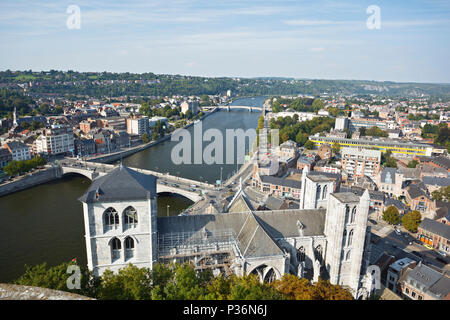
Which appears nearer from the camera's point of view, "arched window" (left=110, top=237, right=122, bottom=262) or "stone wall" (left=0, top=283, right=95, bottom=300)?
"stone wall" (left=0, top=283, right=95, bottom=300)

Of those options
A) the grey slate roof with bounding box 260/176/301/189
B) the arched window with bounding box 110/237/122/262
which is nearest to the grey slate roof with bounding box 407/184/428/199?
the grey slate roof with bounding box 260/176/301/189

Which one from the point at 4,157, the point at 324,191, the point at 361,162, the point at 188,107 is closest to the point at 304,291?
the point at 324,191

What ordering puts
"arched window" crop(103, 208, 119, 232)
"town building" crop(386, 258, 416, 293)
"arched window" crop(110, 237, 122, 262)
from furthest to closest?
"town building" crop(386, 258, 416, 293), "arched window" crop(110, 237, 122, 262), "arched window" crop(103, 208, 119, 232)

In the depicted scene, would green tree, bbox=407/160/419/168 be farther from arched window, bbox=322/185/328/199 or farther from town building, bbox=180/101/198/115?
town building, bbox=180/101/198/115

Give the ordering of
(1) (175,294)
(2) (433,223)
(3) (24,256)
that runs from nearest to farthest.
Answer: (1) (175,294) < (3) (24,256) < (2) (433,223)

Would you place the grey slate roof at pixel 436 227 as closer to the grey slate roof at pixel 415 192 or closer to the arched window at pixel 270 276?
the grey slate roof at pixel 415 192

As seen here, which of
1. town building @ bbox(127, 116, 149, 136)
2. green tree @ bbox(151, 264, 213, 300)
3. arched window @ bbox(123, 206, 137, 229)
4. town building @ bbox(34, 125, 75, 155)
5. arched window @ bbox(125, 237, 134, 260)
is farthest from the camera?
town building @ bbox(127, 116, 149, 136)

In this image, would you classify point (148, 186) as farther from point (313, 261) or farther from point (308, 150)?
point (308, 150)
